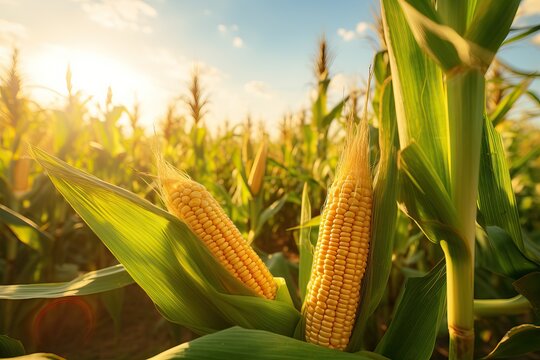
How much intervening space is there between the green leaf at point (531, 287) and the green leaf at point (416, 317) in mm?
227

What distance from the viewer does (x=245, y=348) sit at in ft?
2.87

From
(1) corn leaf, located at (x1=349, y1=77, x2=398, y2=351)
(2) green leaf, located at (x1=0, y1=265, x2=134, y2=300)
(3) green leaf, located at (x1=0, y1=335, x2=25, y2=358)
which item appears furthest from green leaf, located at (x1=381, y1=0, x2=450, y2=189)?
(3) green leaf, located at (x1=0, y1=335, x2=25, y2=358)

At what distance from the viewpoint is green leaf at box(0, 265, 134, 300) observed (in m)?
1.19

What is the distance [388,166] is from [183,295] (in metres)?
0.81

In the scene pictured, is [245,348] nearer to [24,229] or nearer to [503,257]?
[503,257]

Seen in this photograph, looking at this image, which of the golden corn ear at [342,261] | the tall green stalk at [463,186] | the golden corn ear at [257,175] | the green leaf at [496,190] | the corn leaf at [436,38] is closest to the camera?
the corn leaf at [436,38]

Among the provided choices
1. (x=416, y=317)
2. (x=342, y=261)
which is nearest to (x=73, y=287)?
(x=342, y=261)

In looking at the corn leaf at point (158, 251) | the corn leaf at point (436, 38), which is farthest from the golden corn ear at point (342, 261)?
the corn leaf at point (436, 38)

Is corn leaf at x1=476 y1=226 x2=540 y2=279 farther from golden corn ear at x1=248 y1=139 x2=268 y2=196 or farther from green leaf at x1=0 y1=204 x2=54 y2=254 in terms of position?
green leaf at x1=0 y1=204 x2=54 y2=254

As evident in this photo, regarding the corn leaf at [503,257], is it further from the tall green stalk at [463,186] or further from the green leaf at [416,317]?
the tall green stalk at [463,186]

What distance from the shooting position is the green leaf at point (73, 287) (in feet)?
3.91

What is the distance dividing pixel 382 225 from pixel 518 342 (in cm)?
55

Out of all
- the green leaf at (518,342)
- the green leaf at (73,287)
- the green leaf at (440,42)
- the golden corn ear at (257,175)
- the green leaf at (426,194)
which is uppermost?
the green leaf at (440,42)

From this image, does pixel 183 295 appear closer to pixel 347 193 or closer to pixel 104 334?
pixel 347 193
